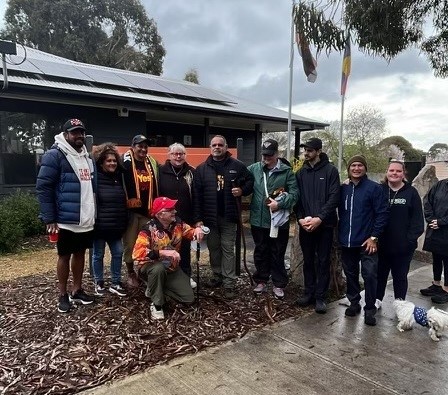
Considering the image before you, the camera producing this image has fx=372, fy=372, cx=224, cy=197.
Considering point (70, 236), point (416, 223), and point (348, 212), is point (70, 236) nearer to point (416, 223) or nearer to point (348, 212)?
point (348, 212)

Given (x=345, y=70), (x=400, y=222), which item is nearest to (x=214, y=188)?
(x=400, y=222)

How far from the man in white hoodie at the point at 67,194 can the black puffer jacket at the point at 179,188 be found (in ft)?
2.43

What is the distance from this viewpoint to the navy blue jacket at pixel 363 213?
352 centimetres

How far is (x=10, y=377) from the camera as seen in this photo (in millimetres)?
2605

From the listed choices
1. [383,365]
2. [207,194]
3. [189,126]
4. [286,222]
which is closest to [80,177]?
[207,194]

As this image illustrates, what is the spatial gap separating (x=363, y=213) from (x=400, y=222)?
373 millimetres

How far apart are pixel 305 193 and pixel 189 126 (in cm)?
1081

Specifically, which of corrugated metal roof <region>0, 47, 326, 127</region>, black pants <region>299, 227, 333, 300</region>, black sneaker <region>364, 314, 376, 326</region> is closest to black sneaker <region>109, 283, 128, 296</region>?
black pants <region>299, 227, 333, 300</region>

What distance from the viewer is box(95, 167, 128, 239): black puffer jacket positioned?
379 centimetres

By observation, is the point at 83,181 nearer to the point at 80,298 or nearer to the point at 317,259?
the point at 80,298

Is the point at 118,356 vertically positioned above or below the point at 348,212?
below

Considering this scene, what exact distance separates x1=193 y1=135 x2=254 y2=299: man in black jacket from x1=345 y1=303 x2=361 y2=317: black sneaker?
1.22 m

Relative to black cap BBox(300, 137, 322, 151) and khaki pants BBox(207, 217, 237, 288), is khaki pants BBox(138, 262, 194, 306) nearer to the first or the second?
khaki pants BBox(207, 217, 237, 288)

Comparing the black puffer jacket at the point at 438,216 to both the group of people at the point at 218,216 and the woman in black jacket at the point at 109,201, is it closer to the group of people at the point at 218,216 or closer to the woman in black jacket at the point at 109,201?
the group of people at the point at 218,216
